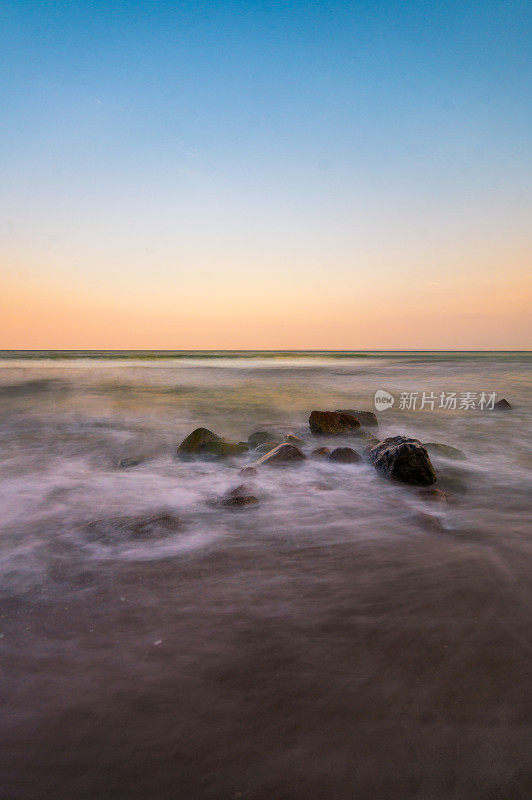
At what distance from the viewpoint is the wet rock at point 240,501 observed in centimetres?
433

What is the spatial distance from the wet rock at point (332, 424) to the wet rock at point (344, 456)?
1800 millimetres

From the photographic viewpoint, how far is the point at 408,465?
5102 millimetres

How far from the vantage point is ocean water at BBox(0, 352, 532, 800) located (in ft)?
4.96

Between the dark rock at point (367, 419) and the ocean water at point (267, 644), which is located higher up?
the dark rock at point (367, 419)

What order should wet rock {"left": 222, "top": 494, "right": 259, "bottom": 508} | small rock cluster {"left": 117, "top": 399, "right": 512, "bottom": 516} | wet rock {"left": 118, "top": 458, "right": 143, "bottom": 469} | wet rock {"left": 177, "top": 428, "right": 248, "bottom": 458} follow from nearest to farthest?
wet rock {"left": 222, "top": 494, "right": 259, "bottom": 508}
small rock cluster {"left": 117, "top": 399, "right": 512, "bottom": 516}
wet rock {"left": 118, "top": 458, "right": 143, "bottom": 469}
wet rock {"left": 177, "top": 428, "right": 248, "bottom": 458}

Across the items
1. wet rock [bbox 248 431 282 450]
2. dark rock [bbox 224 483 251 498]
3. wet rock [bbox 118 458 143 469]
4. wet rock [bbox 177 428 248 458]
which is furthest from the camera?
wet rock [bbox 248 431 282 450]

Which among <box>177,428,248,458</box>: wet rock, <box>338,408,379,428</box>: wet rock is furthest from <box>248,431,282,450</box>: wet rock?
<box>338,408,379,428</box>: wet rock

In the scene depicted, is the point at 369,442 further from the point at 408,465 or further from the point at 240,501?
the point at 240,501

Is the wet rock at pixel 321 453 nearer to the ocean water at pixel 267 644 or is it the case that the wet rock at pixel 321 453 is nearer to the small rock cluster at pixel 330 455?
the small rock cluster at pixel 330 455

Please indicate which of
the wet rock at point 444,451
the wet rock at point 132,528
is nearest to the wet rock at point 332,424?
the wet rock at point 444,451

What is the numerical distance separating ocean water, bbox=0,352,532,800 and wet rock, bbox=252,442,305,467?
0.94m

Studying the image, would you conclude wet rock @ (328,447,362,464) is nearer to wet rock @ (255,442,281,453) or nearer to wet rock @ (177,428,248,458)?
wet rock @ (255,442,281,453)

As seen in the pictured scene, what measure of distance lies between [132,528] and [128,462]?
9.55ft

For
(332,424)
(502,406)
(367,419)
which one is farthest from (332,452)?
(502,406)
